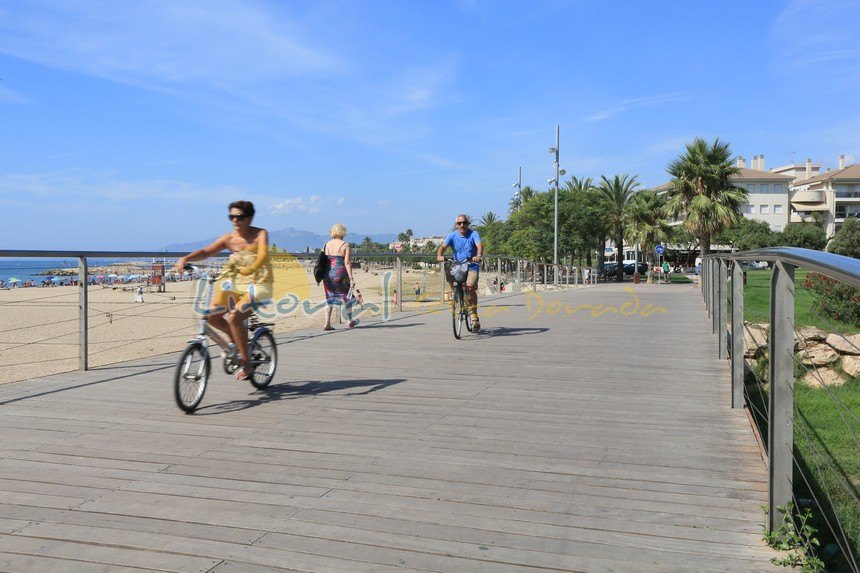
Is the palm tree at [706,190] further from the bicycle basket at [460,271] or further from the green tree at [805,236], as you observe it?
the green tree at [805,236]

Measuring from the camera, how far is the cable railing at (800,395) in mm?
2883

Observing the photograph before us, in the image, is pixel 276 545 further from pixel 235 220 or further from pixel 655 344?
pixel 655 344

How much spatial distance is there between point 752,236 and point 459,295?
83.2 metres

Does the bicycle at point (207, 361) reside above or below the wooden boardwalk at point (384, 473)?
above

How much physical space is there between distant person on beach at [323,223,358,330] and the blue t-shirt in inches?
76.0

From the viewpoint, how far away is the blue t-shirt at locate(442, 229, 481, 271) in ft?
34.9

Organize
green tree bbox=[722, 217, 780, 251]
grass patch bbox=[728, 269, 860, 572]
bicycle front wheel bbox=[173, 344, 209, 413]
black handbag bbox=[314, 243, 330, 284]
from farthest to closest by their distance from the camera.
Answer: green tree bbox=[722, 217, 780, 251] < black handbag bbox=[314, 243, 330, 284] < bicycle front wheel bbox=[173, 344, 209, 413] < grass patch bbox=[728, 269, 860, 572]

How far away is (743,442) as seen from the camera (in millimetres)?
4719

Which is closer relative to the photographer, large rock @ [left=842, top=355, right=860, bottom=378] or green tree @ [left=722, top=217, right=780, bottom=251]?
large rock @ [left=842, top=355, right=860, bottom=378]

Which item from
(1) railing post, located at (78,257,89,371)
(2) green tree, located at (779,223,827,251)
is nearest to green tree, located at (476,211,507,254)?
(2) green tree, located at (779,223,827,251)

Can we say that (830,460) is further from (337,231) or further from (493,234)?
(493,234)

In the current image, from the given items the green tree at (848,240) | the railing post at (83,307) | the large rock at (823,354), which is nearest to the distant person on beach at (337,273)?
the railing post at (83,307)

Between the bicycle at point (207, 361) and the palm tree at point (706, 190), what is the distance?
4186 centimetres

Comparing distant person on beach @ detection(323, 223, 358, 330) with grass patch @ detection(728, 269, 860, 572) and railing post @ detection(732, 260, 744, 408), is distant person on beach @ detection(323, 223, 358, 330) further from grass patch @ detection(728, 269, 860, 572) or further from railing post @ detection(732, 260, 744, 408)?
railing post @ detection(732, 260, 744, 408)
